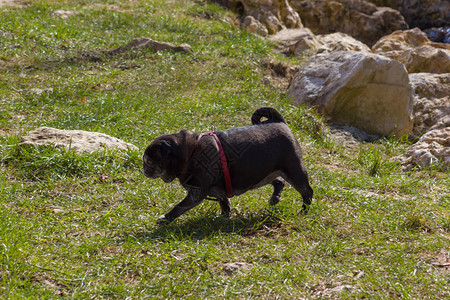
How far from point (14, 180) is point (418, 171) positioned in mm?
5078

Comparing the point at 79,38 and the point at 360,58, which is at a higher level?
the point at 360,58

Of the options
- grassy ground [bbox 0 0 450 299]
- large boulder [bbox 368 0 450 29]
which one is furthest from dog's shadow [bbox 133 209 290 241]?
large boulder [bbox 368 0 450 29]

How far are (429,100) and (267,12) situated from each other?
20.1 ft

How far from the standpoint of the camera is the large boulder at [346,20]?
15844 mm

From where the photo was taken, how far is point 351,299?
3.37m

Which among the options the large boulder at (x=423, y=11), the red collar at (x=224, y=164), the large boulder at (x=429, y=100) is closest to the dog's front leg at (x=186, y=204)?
the red collar at (x=224, y=164)

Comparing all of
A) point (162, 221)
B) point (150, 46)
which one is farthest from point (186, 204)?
point (150, 46)

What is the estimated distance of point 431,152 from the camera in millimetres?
6812

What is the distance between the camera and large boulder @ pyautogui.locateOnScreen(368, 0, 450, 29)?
17609 millimetres

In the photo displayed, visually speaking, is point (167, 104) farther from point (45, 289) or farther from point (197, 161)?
point (45, 289)

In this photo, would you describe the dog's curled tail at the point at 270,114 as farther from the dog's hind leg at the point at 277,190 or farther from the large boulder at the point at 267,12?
the large boulder at the point at 267,12

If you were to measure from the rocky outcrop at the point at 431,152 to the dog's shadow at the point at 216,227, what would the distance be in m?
2.97

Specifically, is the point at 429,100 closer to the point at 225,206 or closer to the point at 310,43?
the point at 310,43

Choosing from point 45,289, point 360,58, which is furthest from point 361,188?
point 45,289
